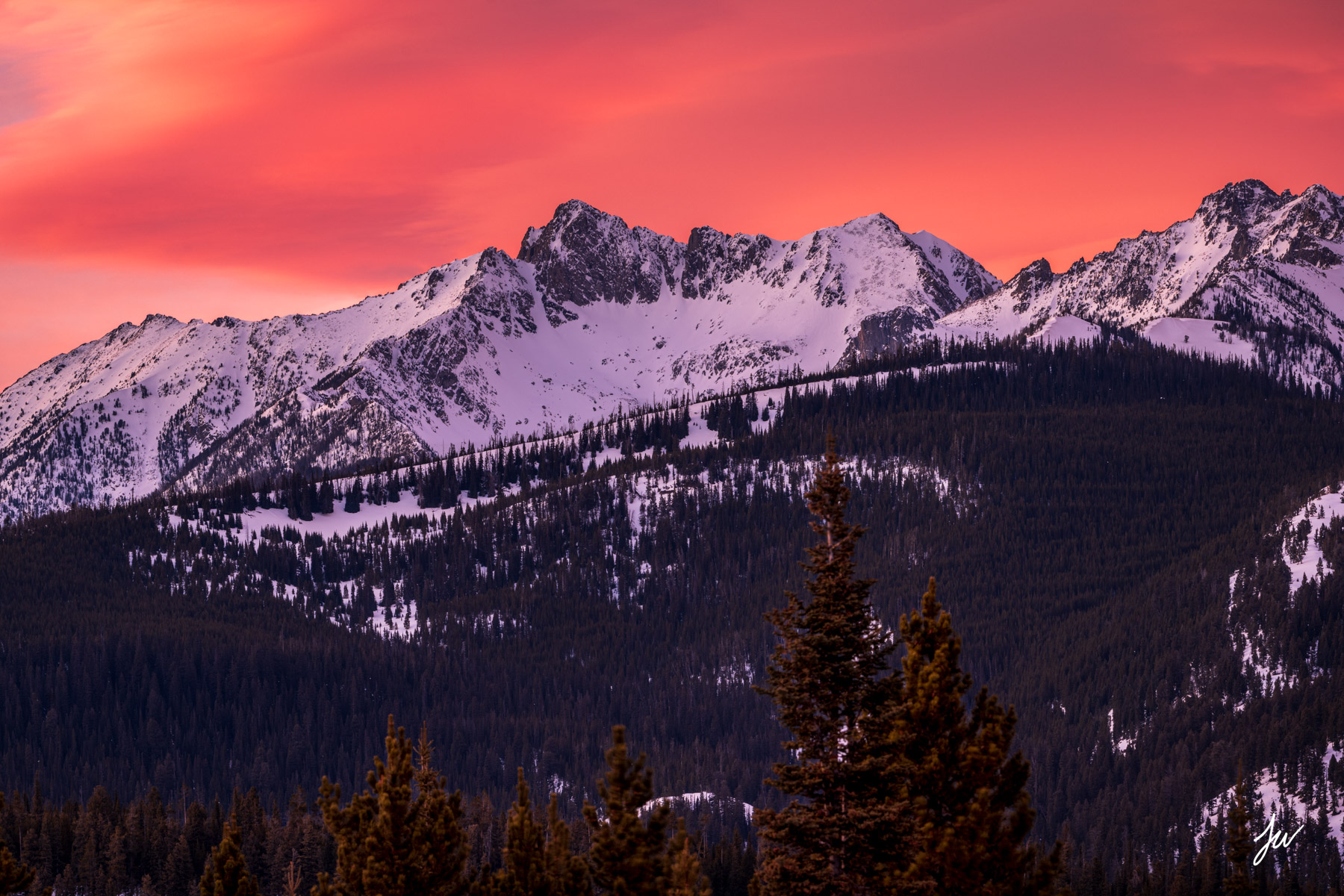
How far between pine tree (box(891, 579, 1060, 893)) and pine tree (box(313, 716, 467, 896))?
577 inches

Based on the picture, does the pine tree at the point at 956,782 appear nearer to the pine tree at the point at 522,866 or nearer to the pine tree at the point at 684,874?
the pine tree at the point at 684,874

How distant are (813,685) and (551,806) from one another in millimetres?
29823

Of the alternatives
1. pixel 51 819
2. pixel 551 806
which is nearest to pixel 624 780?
pixel 551 806

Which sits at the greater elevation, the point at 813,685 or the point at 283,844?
the point at 813,685

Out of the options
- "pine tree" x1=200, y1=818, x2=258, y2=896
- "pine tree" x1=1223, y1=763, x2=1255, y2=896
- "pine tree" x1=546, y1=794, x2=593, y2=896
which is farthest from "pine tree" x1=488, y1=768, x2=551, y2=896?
"pine tree" x1=1223, y1=763, x2=1255, y2=896

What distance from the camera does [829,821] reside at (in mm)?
38031

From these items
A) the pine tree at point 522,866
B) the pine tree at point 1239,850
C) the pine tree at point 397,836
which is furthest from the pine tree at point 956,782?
the pine tree at point 1239,850

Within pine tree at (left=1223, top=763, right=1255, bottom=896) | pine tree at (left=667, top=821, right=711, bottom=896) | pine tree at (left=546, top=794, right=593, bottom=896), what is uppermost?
pine tree at (left=667, top=821, right=711, bottom=896)

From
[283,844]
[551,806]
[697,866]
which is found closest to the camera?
[697,866]

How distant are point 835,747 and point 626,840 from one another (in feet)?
19.8

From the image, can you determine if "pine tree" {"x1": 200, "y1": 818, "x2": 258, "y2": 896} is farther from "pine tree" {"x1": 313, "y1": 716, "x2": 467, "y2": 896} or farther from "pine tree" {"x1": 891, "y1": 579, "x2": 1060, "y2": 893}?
"pine tree" {"x1": 891, "y1": 579, "x2": 1060, "y2": 893}

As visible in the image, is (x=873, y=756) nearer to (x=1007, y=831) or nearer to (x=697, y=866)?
(x=1007, y=831)

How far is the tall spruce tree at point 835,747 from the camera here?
38094 mm

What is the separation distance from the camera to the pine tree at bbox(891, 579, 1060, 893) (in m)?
37.8
